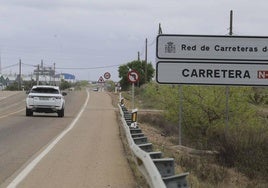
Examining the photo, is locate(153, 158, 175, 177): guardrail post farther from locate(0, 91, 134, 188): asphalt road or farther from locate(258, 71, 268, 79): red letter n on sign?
locate(258, 71, 268, 79): red letter n on sign

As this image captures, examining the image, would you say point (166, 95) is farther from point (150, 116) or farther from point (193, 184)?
point (193, 184)

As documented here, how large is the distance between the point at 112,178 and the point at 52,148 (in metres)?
5.14

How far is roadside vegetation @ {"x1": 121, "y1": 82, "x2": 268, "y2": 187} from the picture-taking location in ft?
47.4

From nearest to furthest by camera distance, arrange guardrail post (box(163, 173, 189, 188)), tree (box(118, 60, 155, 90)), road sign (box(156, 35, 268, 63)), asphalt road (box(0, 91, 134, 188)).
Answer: guardrail post (box(163, 173, 189, 188)) → asphalt road (box(0, 91, 134, 188)) → road sign (box(156, 35, 268, 63)) → tree (box(118, 60, 155, 90))

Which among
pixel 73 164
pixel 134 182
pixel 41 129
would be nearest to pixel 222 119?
pixel 41 129

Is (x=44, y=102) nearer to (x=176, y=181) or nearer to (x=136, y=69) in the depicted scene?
(x=176, y=181)

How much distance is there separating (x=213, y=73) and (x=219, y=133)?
5107mm

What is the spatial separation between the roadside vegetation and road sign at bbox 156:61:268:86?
6.15 ft

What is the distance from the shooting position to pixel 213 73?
1669 centimetres

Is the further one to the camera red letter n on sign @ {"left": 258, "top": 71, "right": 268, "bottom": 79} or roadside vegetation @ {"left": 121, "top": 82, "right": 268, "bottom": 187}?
red letter n on sign @ {"left": 258, "top": 71, "right": 268, "bottom": 79}

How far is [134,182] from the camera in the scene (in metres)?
10.1

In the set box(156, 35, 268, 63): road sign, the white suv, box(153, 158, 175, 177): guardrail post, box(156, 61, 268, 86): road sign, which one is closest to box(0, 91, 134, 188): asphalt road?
box(153, 158, 175, 177): guardrail post

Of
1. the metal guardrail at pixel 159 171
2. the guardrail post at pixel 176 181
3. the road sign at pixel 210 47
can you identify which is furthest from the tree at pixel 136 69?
the guardrail post at pixel 176 181

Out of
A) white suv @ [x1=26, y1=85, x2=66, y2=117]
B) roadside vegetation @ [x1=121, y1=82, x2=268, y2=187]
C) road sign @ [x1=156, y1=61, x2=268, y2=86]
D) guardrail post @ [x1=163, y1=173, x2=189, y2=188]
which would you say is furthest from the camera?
white suv @ [x1=26, y1=85, x2=66, y2=117]
